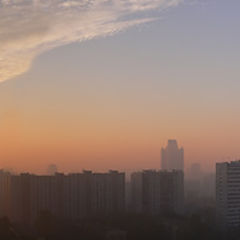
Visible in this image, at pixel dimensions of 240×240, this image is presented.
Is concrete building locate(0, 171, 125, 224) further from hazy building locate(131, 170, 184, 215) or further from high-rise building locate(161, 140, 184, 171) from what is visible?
high-rise building locate(161, 140, 184, 171)

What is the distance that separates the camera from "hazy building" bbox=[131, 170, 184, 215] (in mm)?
13945

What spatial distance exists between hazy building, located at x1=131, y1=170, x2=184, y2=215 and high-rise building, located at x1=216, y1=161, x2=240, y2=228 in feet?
4.74

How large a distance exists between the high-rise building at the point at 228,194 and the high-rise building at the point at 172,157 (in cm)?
947

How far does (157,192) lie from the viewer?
46.5ft

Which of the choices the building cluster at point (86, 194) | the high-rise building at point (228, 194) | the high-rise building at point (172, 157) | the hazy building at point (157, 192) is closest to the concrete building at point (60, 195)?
the building cluster at point (86, 194)

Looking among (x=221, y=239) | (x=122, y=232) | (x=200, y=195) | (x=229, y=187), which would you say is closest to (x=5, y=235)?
(x=122, y=232)

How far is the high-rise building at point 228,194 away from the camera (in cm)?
1259

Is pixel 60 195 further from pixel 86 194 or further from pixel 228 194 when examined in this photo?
pixel 228 194

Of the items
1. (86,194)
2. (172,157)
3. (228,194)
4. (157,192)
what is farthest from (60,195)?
(172,157)

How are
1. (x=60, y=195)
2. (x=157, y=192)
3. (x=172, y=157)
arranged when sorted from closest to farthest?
(x=60, y=195), (x=157, y=192), (x=172, y=157)

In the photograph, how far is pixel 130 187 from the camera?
14648mm

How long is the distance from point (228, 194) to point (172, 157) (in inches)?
393

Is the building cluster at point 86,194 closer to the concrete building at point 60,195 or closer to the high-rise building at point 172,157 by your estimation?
the concrete building at point 60,195


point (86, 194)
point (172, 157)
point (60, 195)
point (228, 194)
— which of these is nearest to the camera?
point (60, 195)
